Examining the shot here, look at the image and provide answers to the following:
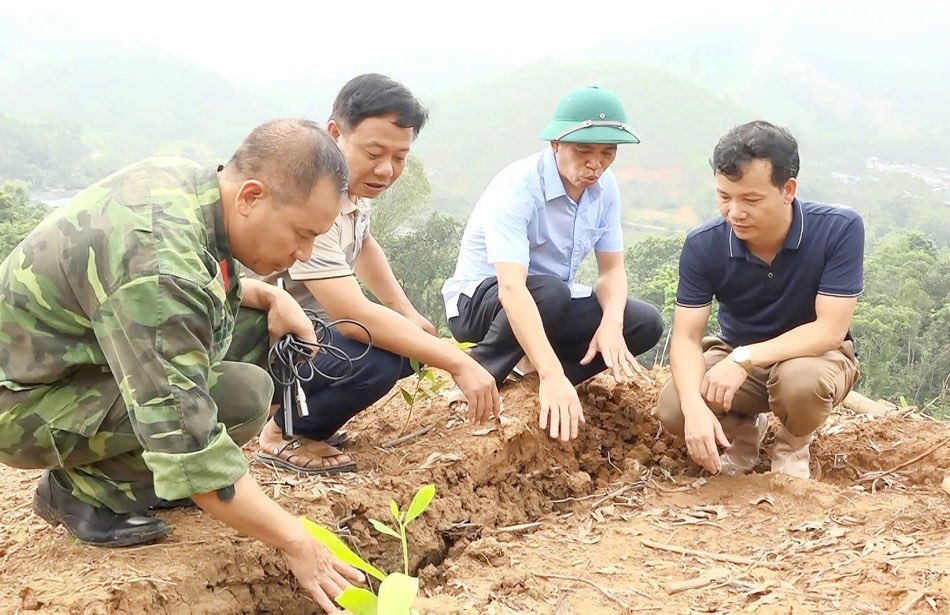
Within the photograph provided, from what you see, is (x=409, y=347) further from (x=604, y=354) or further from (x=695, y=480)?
(x=695, y=480)

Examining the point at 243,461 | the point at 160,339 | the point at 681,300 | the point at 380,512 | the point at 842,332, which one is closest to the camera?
the point at 160,339

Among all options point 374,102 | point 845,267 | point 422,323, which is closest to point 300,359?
point 422,323

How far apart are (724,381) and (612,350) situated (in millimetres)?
503

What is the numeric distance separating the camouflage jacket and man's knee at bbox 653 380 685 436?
1.81m

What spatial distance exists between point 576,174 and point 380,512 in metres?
1.43

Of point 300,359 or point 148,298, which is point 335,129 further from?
point 148,298

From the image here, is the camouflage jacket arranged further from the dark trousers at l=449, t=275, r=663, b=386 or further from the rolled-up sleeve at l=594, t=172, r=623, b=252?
the rolled-up sleeve at l=594, t=172, r=623, b=252

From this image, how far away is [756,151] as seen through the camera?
2676 mm

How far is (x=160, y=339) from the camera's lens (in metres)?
1.67

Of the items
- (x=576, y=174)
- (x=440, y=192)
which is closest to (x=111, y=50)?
(x=440, y=192)

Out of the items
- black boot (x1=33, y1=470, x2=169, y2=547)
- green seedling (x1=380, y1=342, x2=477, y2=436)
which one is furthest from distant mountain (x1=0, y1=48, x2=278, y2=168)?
black boot (x1=33, y1=470, x2=169, y2=547)

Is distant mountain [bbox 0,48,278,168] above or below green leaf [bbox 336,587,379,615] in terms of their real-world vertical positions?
below

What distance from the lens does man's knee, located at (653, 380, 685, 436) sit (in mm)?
3113

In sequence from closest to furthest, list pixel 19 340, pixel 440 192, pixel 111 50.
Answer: pixel 19 340 → pixel 440 192 → pixel 111 50
